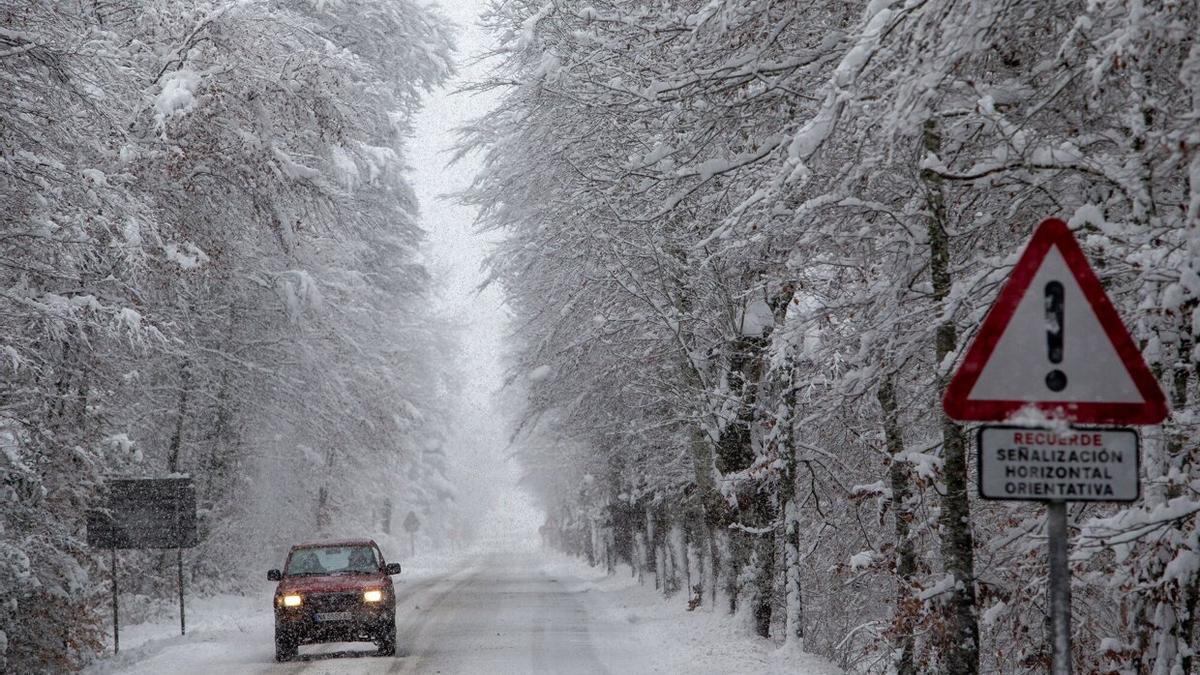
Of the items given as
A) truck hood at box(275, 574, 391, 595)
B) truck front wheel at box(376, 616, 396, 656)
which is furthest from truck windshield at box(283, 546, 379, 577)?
truck front wheel at box(376, 616, 396, 656)

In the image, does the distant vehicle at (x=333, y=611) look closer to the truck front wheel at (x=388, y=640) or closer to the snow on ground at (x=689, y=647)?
the truck front wheel at (x=388, y=640)

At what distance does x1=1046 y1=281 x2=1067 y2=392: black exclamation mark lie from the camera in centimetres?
465

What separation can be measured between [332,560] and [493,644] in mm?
2885

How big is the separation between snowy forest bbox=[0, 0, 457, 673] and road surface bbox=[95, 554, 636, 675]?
1.48m

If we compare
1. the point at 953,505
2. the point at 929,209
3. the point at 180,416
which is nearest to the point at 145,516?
the point at 180,416

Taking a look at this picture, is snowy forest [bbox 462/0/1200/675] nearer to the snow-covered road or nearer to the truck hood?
the snow-covered road

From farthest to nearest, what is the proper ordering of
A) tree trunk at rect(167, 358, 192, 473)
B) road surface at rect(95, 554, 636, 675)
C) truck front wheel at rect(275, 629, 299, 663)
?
tree trunk at rect(167, 358, 192, 473)
truck front wheel at rect(275, 629, 299, 663)
road surface at rect(95, 554, 636, 675)

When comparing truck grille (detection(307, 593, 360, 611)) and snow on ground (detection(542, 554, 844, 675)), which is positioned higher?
truck grille (detection(307, 593, 360, 611))

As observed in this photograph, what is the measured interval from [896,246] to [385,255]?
81.3 feet

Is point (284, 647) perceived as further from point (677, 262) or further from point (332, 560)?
point (677, 262)

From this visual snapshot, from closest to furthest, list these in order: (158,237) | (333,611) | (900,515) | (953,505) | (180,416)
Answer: (953,505), (900,515), (158,237), (333,611), (180,416)

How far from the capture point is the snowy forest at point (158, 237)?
12.5 m

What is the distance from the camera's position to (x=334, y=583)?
18.6 m

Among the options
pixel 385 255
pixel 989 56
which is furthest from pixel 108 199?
pixel 385 255
